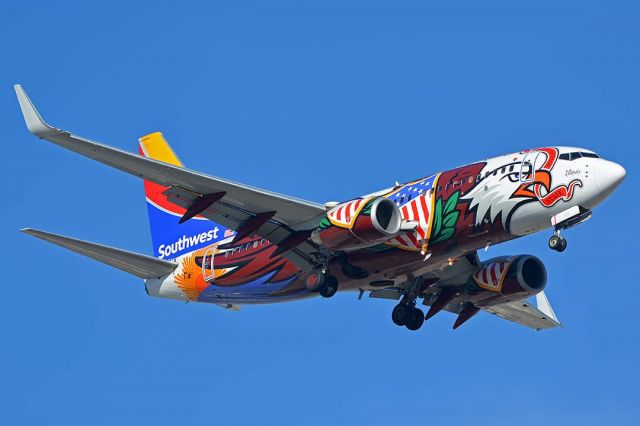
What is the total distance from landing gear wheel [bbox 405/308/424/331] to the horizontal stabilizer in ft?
33.9

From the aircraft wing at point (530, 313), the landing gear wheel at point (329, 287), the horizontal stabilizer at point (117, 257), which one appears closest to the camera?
the horizontal stabilizer at point (117, 257)

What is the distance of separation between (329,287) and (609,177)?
11.6 metres

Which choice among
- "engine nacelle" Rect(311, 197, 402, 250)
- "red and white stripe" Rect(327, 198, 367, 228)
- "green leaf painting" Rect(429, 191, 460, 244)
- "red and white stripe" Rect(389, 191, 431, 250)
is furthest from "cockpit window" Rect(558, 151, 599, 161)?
"red and white stripe" Rect(327, 198, 367, 228)

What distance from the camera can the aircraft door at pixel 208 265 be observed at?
185ft

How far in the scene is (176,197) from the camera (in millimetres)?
51625

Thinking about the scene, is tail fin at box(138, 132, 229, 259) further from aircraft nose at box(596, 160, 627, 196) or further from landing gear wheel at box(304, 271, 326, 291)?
aircraft nose at box(596, 160, 627, 196)

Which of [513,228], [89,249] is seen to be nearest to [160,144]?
[89,249]

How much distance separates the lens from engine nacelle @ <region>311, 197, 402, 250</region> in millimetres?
50312

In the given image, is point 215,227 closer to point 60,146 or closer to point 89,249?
point 89,249

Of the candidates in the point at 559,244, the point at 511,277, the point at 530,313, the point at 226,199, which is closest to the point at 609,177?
the point at 559,244

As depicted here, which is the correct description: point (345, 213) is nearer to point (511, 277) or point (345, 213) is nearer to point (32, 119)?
point (511, 277)

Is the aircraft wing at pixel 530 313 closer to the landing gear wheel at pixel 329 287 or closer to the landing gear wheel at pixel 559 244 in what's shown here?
the landing gear wheel at pixel 329 287

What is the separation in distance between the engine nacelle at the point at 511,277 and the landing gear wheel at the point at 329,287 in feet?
23.8

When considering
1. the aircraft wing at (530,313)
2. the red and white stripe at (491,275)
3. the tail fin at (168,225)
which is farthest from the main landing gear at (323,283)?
the aircraft wing at (530,313)
